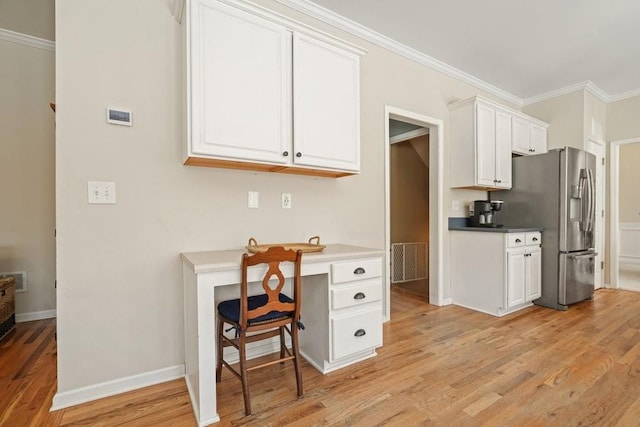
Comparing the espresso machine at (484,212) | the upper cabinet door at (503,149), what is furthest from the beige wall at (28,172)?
the upper cabinet door at (503,149)

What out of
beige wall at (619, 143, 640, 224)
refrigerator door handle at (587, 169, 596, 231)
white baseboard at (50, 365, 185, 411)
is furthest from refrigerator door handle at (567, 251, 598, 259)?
white baseboard at (50, 365, 185, 411)

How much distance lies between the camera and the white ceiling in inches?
98.3

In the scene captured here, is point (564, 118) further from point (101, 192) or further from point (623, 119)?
point (101, 192)

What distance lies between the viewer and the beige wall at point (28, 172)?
284 cm

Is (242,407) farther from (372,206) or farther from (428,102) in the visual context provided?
(428,102)

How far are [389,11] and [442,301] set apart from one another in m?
2.94

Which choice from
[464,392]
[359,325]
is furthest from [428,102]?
[464,392]

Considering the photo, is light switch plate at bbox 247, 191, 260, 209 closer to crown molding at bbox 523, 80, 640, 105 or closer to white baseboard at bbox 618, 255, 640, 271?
crown molding at bbox 523, 80, 640, 105

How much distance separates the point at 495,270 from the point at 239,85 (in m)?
2.95

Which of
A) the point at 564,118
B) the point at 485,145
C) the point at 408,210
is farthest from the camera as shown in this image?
the point at 408,210

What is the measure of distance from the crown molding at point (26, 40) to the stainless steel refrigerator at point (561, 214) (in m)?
5.12

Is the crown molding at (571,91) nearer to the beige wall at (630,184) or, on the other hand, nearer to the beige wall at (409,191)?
the beige wall at (409,191)

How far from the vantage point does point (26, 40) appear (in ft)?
9.41

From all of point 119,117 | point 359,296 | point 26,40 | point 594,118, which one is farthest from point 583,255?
point 26,40
